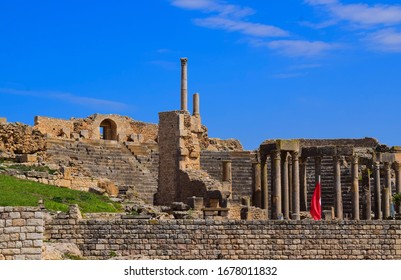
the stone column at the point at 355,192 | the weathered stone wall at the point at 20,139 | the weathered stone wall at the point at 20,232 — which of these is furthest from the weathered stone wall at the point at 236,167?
the weathered stone wall at the point at 20,232

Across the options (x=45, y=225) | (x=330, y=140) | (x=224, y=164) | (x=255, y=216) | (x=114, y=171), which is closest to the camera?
(x=45, y=225)

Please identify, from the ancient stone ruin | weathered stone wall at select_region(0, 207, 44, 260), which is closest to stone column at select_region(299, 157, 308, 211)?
the ancient stone ruin

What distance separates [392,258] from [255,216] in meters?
10.00

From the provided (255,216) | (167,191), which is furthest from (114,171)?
(255,216)

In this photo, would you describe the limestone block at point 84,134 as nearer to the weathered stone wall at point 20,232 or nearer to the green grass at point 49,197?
the green grass at point 49,197

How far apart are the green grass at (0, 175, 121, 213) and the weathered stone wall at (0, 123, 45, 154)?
8220 mm

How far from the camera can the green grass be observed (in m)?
30.5

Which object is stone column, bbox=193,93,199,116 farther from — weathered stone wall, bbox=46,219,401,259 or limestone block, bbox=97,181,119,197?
weathered stone wall, bbox=46,219,401,259

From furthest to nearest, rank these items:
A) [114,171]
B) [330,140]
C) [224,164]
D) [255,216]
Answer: [330,140] < [114,171] < [224,164] < [255,216]

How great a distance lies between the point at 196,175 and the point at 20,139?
29.8 feet
